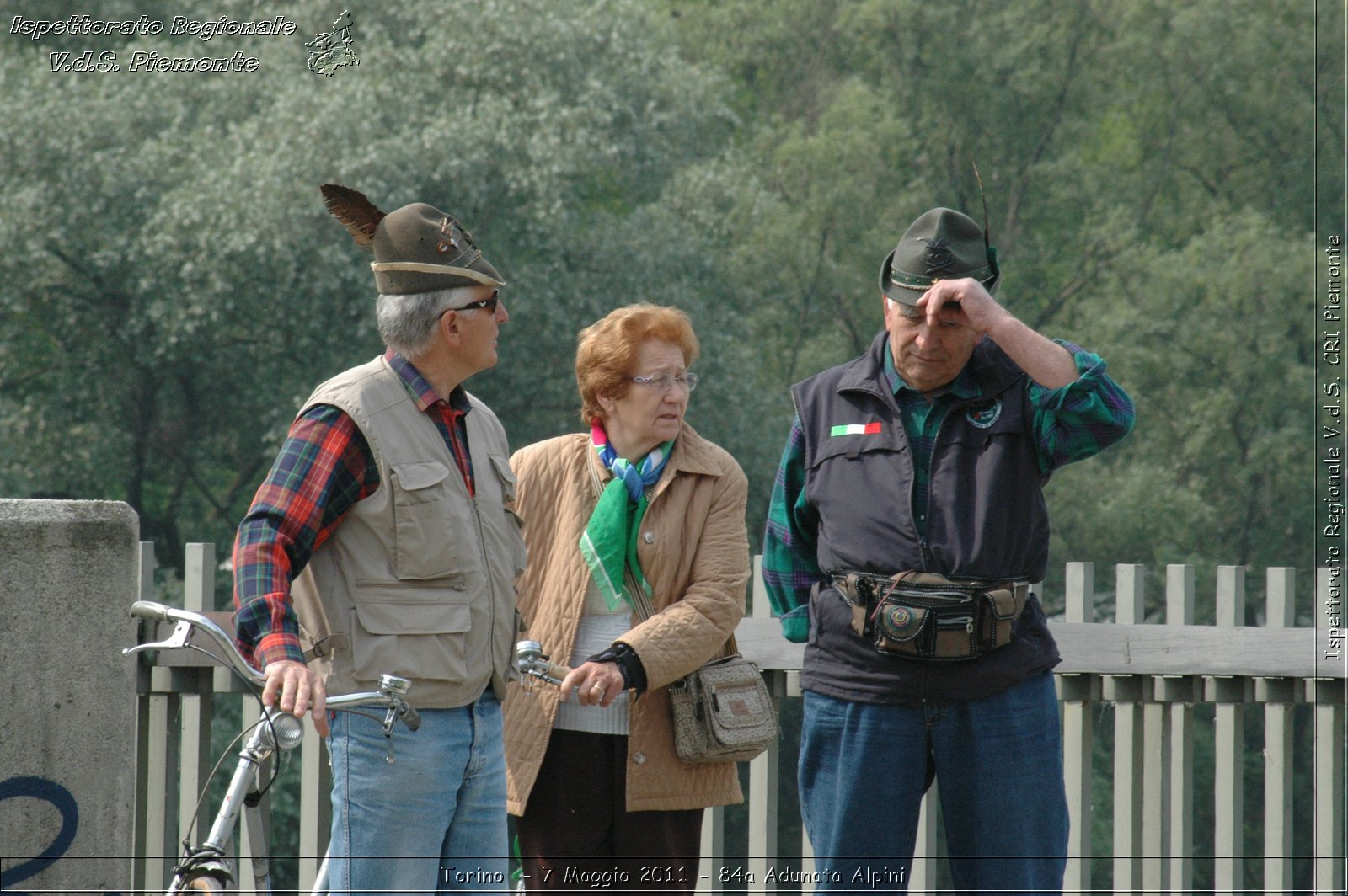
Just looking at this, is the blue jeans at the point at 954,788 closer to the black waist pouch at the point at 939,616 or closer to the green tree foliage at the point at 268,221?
the black waist pouch at the point at 939,616

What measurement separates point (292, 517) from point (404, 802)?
535mm

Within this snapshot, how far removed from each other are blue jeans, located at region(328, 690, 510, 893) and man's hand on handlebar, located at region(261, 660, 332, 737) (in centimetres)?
25

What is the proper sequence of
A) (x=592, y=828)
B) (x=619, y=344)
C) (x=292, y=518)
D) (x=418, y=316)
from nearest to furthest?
(x=292, y=518)
(x=418, y=316)
(x=592, y=828)
(x=619, y=344)

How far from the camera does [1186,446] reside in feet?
62.3

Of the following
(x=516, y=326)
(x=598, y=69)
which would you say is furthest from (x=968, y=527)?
(x=598, y=69)

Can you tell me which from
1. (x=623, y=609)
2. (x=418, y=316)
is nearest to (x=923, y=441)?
(x=623, y=609)

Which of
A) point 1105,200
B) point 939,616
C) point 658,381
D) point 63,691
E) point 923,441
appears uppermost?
point 1105,200

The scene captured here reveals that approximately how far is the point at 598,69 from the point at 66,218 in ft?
21.1

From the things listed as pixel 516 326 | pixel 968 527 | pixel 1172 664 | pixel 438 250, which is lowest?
pixel 1172 664

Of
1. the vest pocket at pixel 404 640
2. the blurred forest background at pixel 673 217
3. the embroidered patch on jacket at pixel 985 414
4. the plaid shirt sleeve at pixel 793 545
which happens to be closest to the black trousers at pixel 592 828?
the plaid shirt sleeve at pixel 793 545

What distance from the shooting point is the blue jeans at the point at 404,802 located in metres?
2.61

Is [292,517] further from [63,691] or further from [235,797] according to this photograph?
[63,691]

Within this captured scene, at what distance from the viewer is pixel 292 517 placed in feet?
8.36

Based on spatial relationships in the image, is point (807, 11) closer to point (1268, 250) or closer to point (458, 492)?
point (1268, 250)
